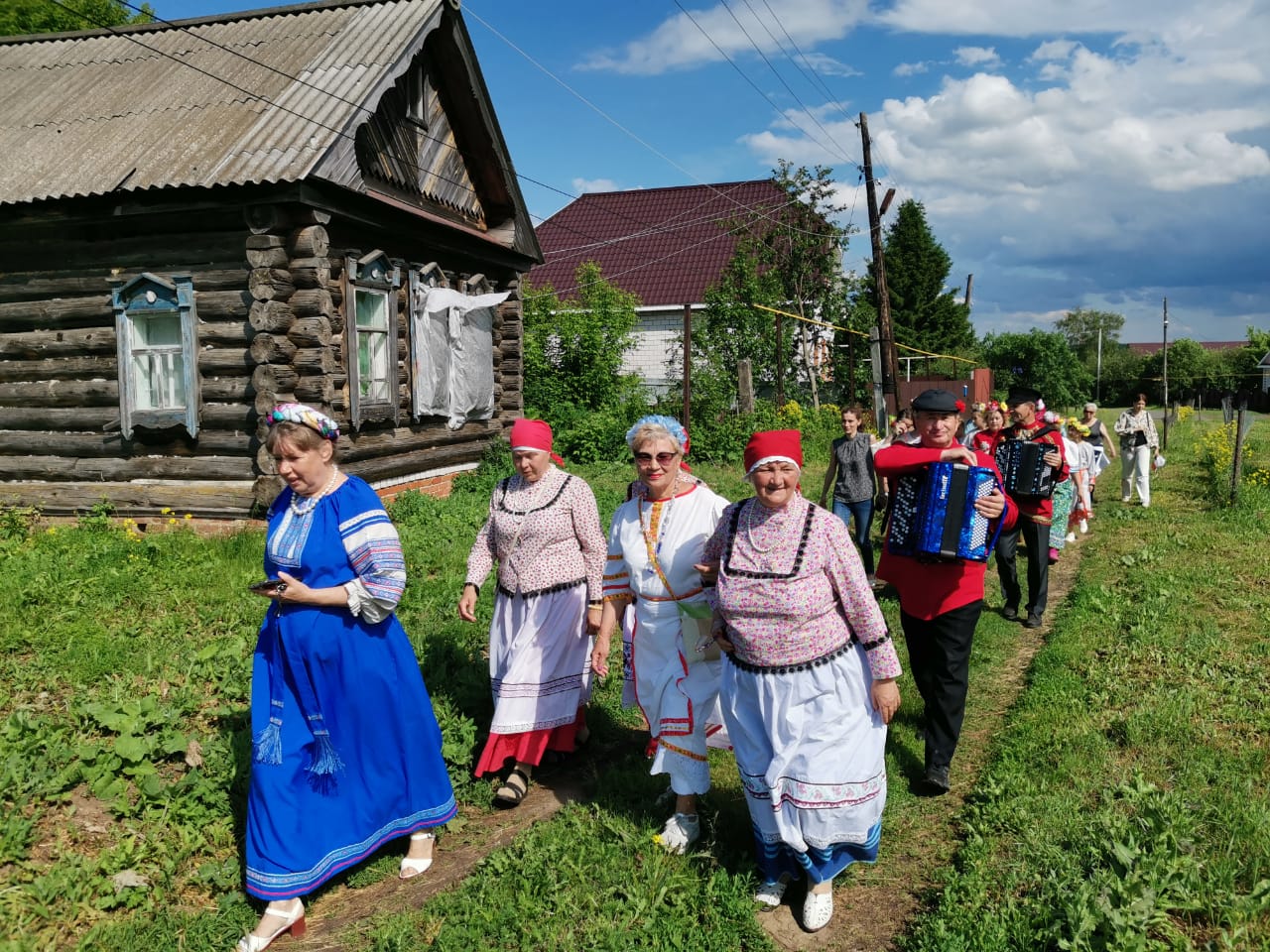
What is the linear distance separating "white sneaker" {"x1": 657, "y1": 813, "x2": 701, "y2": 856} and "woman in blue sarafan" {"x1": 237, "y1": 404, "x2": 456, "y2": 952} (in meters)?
1.23

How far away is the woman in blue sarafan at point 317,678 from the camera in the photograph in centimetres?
352

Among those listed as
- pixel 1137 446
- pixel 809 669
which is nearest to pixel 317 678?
pixel 809 669

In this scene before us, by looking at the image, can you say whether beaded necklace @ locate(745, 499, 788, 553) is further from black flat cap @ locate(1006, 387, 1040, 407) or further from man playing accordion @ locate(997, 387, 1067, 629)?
black flat cap @ locate(1006, 387, 1040, 407)

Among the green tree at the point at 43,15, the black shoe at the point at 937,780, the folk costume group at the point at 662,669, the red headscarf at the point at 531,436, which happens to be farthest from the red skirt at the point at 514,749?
the green tree at the point at 43,15

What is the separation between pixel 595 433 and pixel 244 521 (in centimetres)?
737

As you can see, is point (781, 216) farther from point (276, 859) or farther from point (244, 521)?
point (276, 859)

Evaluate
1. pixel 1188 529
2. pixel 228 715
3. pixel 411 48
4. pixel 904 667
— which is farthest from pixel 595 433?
pixel 228 715

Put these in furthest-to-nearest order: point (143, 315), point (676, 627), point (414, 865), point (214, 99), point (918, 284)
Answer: point (918, 284), point (214, 99), point (143, 315), point (676, 627), point (414, 865)

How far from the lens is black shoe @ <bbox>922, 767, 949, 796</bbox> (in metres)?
4.60

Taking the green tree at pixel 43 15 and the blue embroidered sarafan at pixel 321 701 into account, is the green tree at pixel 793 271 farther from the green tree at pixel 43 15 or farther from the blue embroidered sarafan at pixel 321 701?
the blue embroidered sarafan at pixel 321 701

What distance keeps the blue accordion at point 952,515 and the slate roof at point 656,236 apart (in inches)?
887

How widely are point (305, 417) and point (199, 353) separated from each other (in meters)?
6.46

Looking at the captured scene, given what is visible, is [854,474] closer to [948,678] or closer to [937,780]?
[948,678]

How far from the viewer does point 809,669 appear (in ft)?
11.5
